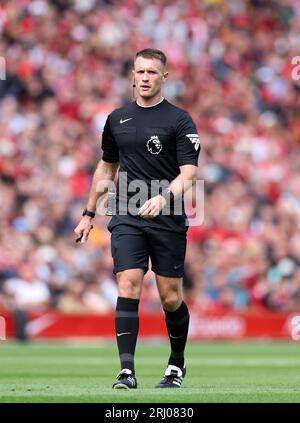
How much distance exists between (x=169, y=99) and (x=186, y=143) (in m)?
14.8

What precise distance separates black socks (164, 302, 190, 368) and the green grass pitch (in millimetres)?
235

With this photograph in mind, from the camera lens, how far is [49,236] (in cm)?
2059

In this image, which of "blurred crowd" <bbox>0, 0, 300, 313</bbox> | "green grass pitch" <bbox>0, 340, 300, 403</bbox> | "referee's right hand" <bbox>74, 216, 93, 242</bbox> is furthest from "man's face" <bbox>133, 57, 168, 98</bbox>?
"blurred crowd" <bbox>0, 0, 300, 313</bbox>

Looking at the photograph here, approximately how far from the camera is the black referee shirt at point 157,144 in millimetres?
9367

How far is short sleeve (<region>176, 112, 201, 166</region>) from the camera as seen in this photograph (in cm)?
933

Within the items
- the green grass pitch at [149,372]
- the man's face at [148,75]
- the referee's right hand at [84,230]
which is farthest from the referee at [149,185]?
the green grass pitch at [149,372]

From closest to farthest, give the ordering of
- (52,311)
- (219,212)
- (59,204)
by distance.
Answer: (52,311)
(59,204)
(219,212)

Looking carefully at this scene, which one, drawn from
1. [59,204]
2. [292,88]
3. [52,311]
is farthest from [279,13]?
[52,311]

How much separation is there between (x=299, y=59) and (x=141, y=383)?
14956 mm

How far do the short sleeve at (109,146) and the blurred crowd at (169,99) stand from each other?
389 inches

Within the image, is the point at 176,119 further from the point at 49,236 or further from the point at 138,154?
the point at 49,236

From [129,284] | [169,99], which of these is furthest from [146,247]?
[169,99]

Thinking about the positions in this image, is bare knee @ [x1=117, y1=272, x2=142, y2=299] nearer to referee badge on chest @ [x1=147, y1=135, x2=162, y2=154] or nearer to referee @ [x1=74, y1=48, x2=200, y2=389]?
referee @ [x1=74, y1=48, x2=200, y2=389]

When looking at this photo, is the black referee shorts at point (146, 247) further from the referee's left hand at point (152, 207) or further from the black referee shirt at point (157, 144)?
the referee's left hand at point (152, 207)
